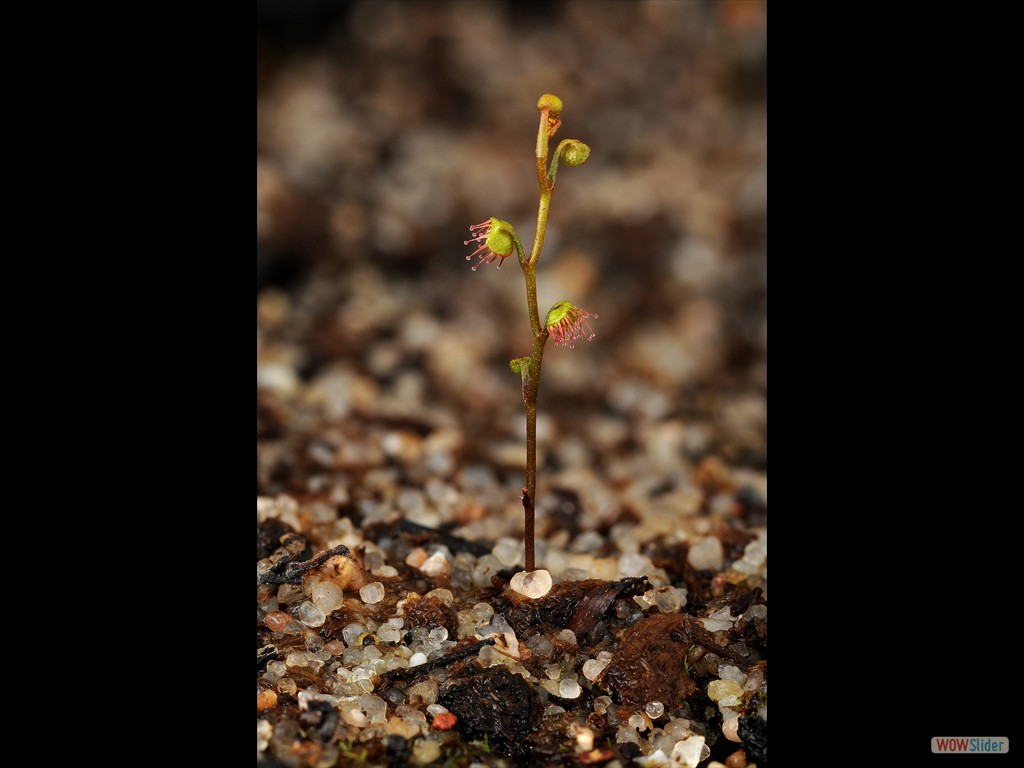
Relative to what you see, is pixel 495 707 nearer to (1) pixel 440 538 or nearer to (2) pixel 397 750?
(2) pixel 397 750

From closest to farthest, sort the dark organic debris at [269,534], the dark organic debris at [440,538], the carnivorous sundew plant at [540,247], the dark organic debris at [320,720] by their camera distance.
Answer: the dark organic debris at [320,720] → the carnivorous sundew plant at [540,247] → the dark organic debris at [269,534] → the dark organic debris at [440,538]

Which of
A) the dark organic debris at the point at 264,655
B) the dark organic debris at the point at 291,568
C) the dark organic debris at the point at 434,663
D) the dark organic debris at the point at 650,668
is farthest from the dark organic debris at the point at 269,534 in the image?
the dark organic debris at the point at 650,668

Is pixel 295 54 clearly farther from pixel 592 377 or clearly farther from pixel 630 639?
pixel 630 639

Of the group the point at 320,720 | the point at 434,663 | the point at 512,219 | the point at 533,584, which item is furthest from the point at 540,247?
the point at 512,219

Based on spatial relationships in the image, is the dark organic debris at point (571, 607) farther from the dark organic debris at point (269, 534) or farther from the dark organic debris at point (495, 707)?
the dark organic debris at point (269, 534)

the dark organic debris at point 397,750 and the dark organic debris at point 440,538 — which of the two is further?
the dark organic debris at point 440,538

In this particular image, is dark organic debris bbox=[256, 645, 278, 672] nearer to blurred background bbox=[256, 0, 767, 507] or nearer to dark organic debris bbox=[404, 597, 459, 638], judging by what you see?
dark organic debris bbox=[404, 597, 459, 638]
